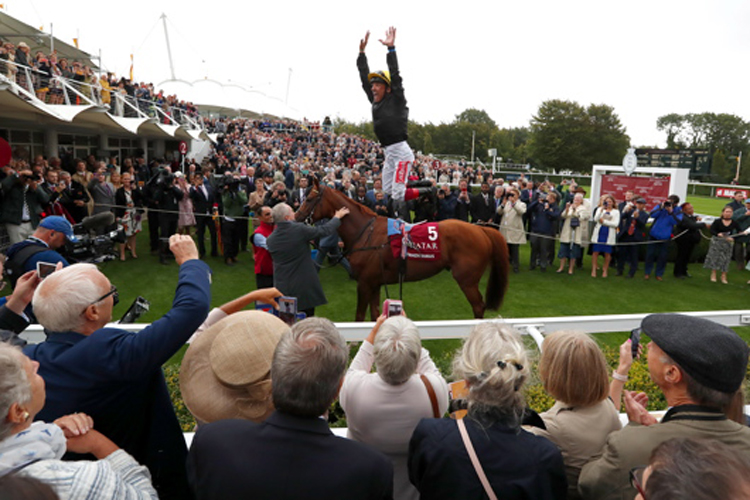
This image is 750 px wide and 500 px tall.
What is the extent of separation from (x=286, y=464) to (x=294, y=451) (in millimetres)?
41

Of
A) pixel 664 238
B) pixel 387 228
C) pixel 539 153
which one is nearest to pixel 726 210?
pixel 664 238

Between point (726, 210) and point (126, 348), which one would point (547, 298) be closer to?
point (726, 210)

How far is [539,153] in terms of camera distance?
50969mm

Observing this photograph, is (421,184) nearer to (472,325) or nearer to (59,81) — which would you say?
(472,325)

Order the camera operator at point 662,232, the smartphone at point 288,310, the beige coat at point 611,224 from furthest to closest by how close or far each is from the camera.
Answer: the camera operator at point 662,232 → the beige coat at point 611,224 → the smartphone at point 288,310

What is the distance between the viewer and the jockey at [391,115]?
559 centimetres

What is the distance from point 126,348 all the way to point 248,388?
46cm

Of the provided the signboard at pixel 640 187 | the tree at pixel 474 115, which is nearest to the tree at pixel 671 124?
the tree at pixel 474 115

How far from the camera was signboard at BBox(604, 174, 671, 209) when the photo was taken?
13.2 meters

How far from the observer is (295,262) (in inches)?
207

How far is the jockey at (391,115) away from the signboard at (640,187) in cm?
924

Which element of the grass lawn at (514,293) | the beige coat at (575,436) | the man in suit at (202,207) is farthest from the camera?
the man in suit at (202,207)

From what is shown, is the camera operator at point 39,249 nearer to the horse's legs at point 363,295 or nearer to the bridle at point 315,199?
the bridle at point 315,199

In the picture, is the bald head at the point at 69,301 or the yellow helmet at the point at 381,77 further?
the yellow helmet at the point at 381,77
